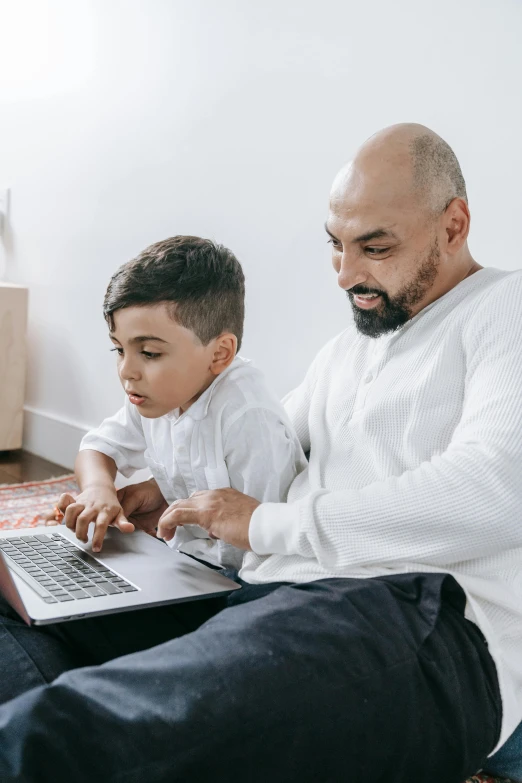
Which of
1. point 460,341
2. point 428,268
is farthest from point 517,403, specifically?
point 428,268

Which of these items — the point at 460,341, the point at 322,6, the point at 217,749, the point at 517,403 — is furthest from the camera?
the point at 322,6

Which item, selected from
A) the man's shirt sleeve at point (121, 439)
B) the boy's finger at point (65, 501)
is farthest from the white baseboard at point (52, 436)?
the boy's finger at point (65, 501)

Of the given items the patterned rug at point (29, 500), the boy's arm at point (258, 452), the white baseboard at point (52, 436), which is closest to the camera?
the boy's arm at point (258, 452)

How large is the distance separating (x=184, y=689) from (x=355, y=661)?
0.18m

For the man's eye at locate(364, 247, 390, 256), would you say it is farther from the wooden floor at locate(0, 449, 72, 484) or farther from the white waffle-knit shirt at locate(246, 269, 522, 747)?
the wooden floor at locate(0, 449, 72, 484)

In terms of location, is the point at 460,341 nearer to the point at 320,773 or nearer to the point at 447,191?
the point at 447,191

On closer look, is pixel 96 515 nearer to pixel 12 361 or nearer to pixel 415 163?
pixel 415 163

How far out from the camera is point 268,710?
796mm

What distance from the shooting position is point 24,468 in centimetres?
280

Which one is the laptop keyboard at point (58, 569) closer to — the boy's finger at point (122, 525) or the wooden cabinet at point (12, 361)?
the boy's finger at point (122, 525)

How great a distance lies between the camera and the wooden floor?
267 cm

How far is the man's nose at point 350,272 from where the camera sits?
45.5 inches

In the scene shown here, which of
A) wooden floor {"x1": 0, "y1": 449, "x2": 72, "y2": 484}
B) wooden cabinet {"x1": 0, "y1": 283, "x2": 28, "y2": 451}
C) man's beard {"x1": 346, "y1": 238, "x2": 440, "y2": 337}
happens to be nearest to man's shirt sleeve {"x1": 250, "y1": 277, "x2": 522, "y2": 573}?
man's beard {"x1": 346, "y1": 238, "x2": 440, "y2": 337}

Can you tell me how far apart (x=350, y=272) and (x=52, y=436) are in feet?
6.57
